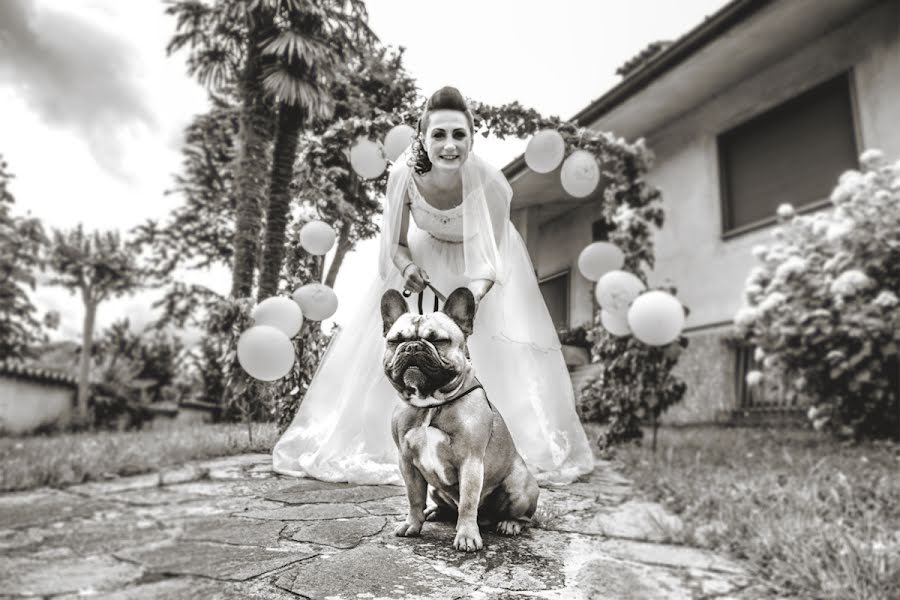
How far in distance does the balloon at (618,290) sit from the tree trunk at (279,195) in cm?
501

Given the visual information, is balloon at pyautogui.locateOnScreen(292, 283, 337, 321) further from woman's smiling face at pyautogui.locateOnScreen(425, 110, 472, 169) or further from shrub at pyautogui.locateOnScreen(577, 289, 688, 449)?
woman's smiling face at pyautogui.locateOnScreen(425, 110, 472, 169)

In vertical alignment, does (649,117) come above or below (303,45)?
below

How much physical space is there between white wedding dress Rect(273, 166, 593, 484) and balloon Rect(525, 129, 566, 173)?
2.89 ft

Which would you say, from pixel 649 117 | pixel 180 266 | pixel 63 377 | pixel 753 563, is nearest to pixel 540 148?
pixel 753 563

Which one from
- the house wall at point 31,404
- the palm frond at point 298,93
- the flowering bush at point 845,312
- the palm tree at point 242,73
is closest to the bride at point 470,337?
the flowering bush at point 845,312

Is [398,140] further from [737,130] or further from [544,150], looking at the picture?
[737,130]

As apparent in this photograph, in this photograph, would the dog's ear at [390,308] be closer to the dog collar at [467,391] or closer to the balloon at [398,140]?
the dog collar at [467,391]

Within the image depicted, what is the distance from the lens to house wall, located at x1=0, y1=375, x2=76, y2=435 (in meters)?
13.1

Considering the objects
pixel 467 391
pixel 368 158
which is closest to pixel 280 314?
pixel 368 158

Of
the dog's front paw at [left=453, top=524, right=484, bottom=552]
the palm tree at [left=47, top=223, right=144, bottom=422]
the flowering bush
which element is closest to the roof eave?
the flowering bush

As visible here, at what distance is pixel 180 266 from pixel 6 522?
1413 cm

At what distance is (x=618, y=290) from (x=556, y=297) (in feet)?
4.09

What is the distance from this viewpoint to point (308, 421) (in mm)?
3387

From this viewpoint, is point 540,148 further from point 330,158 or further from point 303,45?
point 303,45
